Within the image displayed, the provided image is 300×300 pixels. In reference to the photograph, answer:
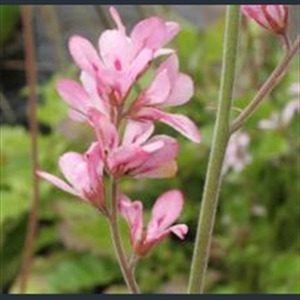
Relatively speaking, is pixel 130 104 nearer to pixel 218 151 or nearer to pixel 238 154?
pixel 218 151

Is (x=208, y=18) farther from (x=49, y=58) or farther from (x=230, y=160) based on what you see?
(x=230, y=160)

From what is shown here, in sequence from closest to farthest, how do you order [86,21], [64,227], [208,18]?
[64,227] < [86,21] < [208,18]

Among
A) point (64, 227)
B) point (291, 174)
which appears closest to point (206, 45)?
point (291, 174)

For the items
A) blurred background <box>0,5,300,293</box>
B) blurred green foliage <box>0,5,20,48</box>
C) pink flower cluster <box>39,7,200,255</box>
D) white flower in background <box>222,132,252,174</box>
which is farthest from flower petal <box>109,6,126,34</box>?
blurred green foliage <box>0,5,20,48</box>

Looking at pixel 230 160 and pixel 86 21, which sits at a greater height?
pixel 86 21

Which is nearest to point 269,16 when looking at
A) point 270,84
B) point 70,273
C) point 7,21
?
point 270,84

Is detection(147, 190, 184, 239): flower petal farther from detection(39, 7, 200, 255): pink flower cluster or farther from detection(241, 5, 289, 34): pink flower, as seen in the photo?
detection(241, 5, 289, 34): pink flower
